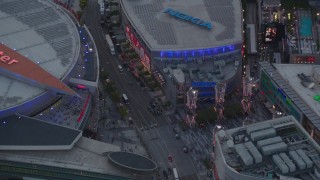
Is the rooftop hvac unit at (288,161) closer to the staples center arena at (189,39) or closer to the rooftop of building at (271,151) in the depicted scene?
the rooftop of building at (271,151)

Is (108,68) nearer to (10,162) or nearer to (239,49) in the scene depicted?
(239,49)

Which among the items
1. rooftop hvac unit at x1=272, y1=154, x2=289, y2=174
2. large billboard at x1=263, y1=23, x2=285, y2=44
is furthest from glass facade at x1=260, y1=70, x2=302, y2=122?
rooftop hvac unit at x1=272, y1=154, x2=289, y2=174

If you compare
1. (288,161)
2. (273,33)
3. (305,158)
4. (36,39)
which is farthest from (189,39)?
(305,158)

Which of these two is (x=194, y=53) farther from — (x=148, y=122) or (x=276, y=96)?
(x=276, y=96)

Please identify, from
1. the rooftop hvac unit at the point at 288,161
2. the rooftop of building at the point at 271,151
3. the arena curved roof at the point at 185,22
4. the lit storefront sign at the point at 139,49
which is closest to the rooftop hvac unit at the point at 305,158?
the rooftop of building at the point at 271,151

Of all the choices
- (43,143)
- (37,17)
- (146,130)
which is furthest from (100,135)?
(37,17)
